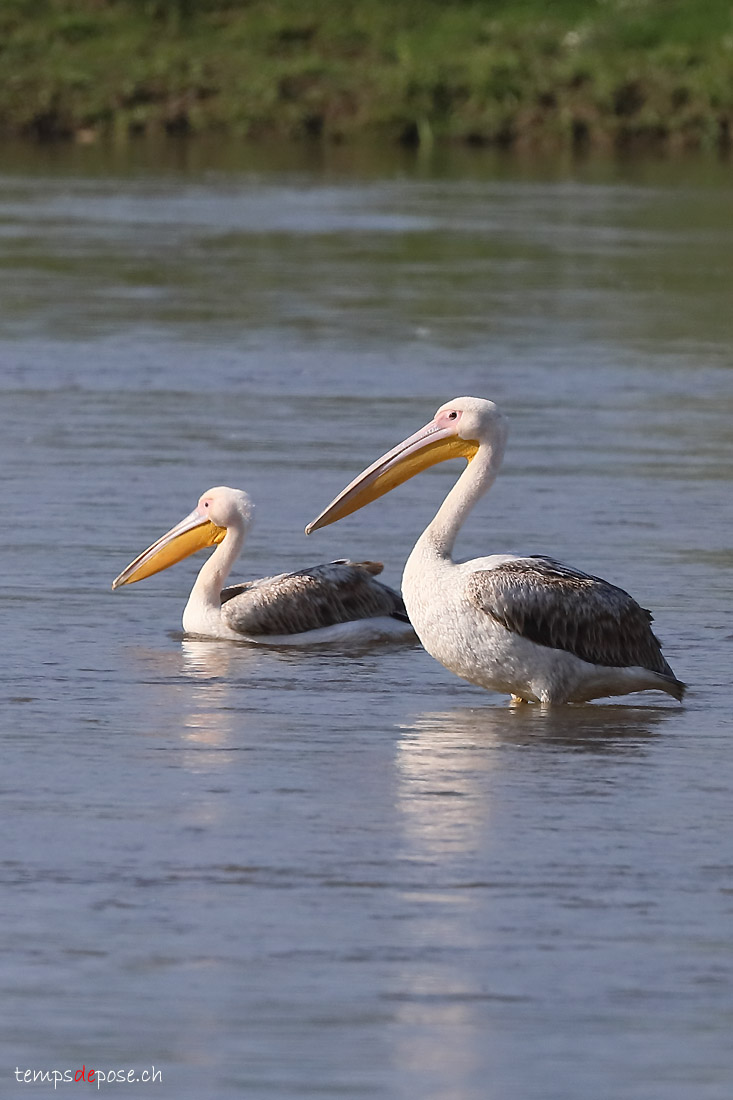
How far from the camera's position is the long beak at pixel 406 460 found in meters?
7.39

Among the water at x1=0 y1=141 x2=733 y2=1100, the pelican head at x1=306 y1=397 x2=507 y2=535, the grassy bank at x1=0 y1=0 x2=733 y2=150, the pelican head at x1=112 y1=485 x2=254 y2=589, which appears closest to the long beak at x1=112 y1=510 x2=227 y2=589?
the pelican head at x1=112 y1=485 x2=254 y2=589

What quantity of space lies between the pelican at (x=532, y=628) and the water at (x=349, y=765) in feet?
0.43

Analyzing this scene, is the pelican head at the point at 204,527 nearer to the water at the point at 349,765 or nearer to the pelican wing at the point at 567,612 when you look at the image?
the water at the point at 349,765

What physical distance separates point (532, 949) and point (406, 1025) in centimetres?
47

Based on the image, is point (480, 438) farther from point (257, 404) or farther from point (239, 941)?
point (257, 404)

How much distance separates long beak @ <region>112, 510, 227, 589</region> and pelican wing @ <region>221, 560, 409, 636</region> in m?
0.40

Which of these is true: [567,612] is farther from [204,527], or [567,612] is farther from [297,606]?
[204,527]

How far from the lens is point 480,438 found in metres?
7.33

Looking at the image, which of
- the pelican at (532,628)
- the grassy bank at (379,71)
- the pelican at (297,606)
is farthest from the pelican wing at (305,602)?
the grassy bank at (379,71)

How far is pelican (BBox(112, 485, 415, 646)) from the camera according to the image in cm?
780

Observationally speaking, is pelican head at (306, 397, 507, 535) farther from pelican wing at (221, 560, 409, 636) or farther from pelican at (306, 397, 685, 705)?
pelican at (306, 397, 685, 705)

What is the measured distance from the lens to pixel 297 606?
777 cm

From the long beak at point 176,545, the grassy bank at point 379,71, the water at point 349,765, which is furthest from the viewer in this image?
the grassy bank at point 379,71

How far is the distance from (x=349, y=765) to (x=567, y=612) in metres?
1.00
